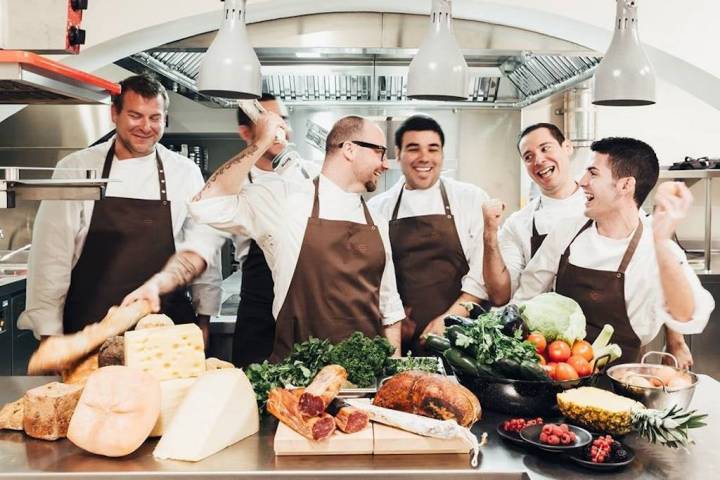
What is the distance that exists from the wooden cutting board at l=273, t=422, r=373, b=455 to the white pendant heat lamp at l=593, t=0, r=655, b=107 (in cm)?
128

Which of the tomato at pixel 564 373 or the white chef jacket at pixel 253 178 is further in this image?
the white chef jacket at pixel 253 178

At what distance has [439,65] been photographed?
7.02 ft

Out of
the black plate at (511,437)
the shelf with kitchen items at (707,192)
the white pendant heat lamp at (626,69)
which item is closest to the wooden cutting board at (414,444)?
the black plate at (511,437)

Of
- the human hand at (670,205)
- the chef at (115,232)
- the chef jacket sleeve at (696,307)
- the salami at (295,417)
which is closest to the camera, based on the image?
the salami at (295,417)

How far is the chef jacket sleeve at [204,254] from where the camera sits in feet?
11.5

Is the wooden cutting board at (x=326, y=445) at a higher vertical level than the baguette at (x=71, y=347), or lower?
lower

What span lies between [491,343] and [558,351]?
24 centimetres

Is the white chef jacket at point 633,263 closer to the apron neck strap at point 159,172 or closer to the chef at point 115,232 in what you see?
the chef at point 115,232

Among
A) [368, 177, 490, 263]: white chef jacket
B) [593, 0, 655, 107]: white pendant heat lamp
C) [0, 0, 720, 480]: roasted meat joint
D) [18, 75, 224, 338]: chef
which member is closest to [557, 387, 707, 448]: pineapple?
[0, 0, 720, 480]: roasted meat joint

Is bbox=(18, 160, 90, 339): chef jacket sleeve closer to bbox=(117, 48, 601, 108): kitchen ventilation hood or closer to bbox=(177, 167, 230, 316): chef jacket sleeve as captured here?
bbox=(177, 167, 230, 316): chef jacket sleeve

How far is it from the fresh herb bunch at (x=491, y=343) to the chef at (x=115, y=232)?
1706 mm

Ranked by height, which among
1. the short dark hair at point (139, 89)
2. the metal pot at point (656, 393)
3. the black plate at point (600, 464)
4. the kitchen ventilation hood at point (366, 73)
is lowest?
the black plate at point (600, 464)

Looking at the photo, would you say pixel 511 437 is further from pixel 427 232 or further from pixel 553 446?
pixel 427 232

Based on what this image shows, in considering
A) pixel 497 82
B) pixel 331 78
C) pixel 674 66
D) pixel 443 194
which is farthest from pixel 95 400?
pixel 497 82
